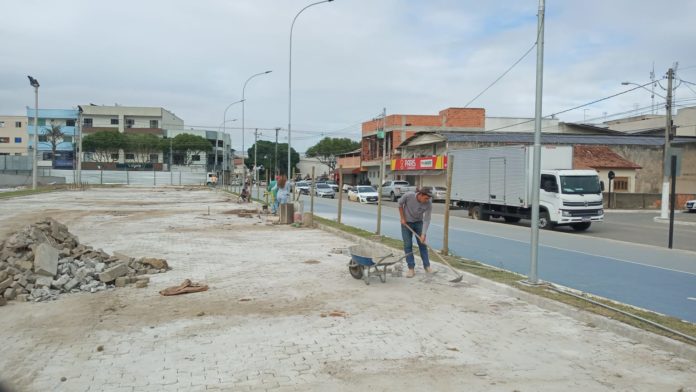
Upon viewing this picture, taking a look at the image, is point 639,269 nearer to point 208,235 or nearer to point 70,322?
point 70,322

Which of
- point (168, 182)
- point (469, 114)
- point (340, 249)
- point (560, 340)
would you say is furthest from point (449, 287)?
point (168, 182)

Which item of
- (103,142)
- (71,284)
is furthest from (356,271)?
(103,142)

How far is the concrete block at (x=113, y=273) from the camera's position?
8.24m

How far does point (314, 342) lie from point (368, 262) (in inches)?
114

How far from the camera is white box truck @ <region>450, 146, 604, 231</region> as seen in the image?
19.1 metres

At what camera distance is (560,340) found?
19.1ft

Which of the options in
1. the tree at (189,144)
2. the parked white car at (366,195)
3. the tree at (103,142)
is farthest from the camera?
the tree at (189,144)

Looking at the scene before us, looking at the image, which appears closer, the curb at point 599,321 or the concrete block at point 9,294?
the curb at point 599,321

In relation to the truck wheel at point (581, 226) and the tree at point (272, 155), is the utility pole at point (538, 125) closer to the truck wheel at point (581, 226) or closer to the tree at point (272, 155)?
the truck wheel at point (581, 226)

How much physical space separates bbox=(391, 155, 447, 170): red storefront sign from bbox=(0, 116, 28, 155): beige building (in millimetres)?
72083

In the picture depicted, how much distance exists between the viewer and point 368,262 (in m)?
8.35

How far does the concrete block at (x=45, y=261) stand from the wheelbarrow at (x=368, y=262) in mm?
4503

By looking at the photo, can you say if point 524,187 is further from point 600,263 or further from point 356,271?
point 356,271

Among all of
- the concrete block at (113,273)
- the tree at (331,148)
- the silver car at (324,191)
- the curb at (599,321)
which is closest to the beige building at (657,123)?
the silver car at (324,191)
